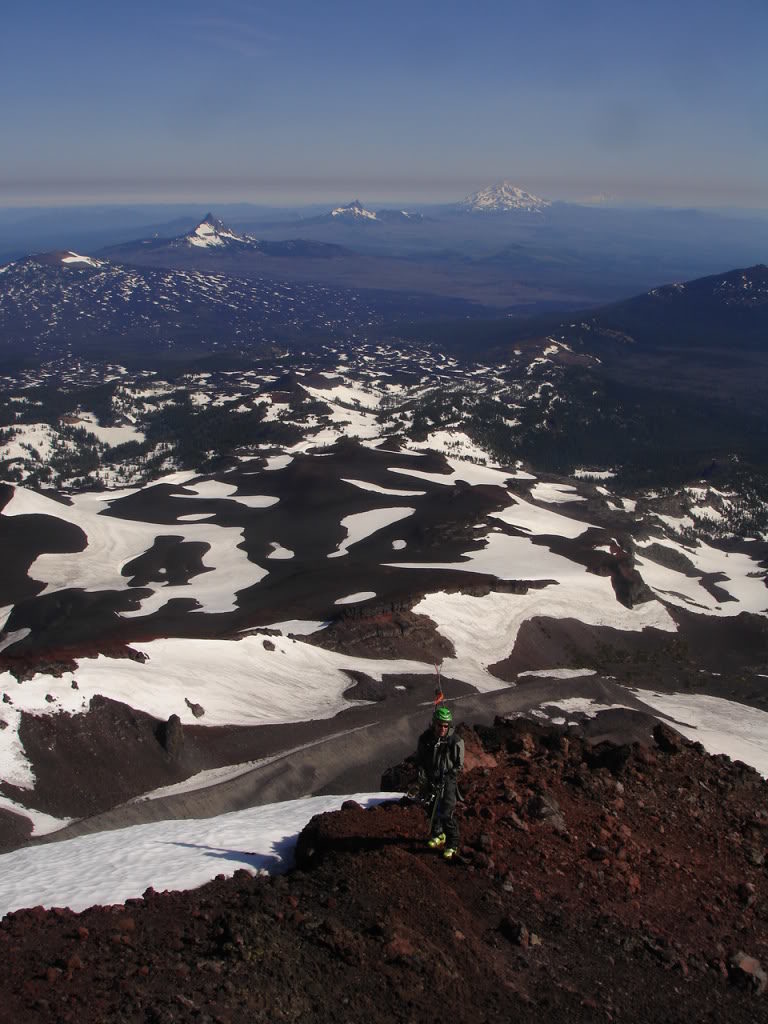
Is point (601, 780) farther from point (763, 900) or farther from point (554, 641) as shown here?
point (554, 641)

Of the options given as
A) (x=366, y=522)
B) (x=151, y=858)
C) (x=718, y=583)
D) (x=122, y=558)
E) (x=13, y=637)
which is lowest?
(x=718, y=583)

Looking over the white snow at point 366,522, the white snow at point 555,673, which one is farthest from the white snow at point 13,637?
the white snow at point 555,673

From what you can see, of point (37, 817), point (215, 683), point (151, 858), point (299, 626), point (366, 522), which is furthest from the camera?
point (366, 522)

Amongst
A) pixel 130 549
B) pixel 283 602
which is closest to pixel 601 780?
pixel 283 602

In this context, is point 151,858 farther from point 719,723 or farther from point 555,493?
point 555,493

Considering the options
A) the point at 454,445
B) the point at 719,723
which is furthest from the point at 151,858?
the point at 454,445

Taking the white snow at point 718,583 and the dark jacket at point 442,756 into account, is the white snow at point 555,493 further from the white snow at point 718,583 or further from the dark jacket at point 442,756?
the dark jacket at point 442,756

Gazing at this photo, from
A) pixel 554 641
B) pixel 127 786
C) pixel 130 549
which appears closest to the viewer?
pixel 127 786
